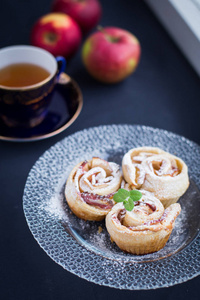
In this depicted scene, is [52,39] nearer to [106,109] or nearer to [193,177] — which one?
[106,109]

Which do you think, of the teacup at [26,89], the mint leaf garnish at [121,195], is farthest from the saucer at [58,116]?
the mint leaf garnish at [121,195]

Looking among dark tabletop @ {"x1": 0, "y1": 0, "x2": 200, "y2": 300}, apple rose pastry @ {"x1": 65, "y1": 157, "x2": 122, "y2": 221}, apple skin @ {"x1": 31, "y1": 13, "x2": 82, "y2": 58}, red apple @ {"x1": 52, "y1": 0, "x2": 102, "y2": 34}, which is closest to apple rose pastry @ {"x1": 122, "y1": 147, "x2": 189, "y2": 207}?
apple rose pastry @ {"x1": 65, "y1": 157, "x2": 122, "y2": 221}

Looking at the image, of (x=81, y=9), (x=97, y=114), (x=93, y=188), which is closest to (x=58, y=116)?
(x=97, y=114)

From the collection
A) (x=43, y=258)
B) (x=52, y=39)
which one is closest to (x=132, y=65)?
(x=52, y=39)

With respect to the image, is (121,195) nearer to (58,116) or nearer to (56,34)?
(58,116)

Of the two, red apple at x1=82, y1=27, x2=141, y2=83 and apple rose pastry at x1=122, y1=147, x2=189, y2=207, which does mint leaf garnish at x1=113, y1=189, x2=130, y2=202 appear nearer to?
apple rose pastry at x1=122, y1=147, x2=189, y2=207

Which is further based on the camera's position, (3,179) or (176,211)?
(3,179)
